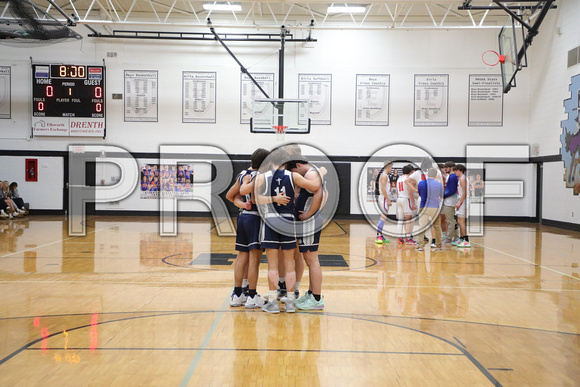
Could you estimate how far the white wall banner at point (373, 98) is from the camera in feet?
58.4

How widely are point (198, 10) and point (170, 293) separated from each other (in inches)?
536

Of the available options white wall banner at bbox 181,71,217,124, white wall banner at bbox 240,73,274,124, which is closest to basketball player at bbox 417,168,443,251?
white wall banner at bbox 240,73,274,124

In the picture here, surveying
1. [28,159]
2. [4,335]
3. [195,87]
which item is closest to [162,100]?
[195,87]

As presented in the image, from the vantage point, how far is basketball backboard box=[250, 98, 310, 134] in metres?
15.6

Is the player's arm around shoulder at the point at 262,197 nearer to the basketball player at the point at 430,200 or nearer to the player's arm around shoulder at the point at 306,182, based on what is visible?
the player's arm around shoulder at the point at 306,182

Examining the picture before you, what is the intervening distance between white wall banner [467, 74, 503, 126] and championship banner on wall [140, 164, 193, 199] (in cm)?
984

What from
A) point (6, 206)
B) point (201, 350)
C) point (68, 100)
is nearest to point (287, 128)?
point (68, 100)

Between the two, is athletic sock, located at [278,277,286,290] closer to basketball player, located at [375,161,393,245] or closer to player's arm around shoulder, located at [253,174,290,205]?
player's arm around shoulder, located at [253,174,290,205]

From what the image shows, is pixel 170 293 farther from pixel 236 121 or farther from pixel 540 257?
pixel 236 121

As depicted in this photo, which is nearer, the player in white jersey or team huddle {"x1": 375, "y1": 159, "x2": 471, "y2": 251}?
team huddle {"x1": 375, "y1": 159, "x2": 471, "y2": 251}

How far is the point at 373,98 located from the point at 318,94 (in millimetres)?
1884

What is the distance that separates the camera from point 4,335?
4449mm

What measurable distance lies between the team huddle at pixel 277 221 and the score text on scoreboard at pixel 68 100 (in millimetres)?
13645

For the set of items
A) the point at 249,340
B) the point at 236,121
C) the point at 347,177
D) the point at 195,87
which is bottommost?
the point at 249,340
